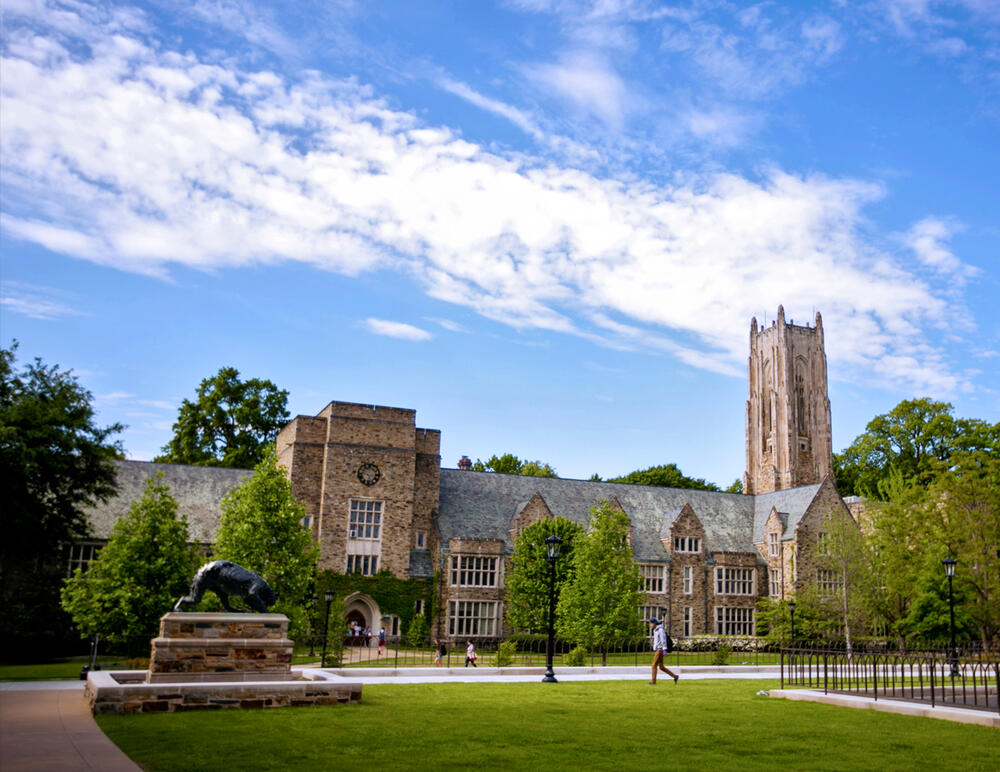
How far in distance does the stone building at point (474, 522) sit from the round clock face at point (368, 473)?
6cm

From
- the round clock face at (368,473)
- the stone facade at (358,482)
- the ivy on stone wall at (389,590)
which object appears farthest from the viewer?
the round clock face at (368,473)

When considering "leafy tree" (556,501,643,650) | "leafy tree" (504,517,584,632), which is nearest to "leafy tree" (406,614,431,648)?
"leafy tree" (504,517,584,632)

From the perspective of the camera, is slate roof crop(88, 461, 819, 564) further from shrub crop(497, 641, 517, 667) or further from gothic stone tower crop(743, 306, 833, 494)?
gothic stone tower crop(743, 306, 833, 494)

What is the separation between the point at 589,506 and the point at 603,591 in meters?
15.9

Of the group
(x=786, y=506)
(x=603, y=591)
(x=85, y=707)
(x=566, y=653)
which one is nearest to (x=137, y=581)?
(x=85, y=707)

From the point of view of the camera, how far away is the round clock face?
49.6 m

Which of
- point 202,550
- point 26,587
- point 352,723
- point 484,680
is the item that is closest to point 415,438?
point 202,550

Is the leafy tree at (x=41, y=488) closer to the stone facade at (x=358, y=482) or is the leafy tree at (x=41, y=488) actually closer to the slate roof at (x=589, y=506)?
the stone facade at (x=358, y=482)

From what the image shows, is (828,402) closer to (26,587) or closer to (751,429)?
(751,429)

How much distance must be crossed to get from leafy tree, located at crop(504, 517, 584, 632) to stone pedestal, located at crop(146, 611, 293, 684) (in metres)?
30.4

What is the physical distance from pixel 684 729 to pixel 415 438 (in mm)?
38558

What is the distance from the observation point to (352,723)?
577 inches

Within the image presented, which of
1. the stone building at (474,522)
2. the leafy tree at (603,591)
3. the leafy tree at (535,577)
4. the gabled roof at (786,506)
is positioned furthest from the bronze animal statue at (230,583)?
the gabled roof at (786,506)

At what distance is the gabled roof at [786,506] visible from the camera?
189ft
